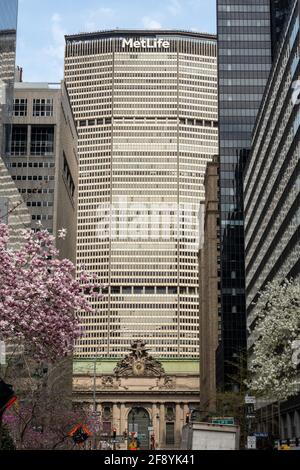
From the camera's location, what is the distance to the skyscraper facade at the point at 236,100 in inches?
5896

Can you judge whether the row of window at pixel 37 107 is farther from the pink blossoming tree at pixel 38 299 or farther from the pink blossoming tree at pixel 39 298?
the pink blossoming tree at pixel 38 299

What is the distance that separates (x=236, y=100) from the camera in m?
157

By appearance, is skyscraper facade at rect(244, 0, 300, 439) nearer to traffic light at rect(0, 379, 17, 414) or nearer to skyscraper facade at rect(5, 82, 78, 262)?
skyscraper facade at rect(5, 82, 78, 262)

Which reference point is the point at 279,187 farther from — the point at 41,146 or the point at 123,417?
the point at 123,417

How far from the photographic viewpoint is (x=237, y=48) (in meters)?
158

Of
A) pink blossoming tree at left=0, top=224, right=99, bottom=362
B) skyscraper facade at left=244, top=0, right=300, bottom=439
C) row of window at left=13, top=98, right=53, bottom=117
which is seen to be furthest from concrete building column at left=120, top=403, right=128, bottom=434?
pink blossoming tree at left=0, top=224, right=99, bottom=362

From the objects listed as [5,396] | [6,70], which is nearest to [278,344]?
[5,396]

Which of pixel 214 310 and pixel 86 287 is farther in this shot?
pixel 214 310

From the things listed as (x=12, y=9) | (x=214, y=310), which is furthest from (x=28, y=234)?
(x=214, y=310)

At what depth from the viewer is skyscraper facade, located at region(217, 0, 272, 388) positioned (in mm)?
149750
